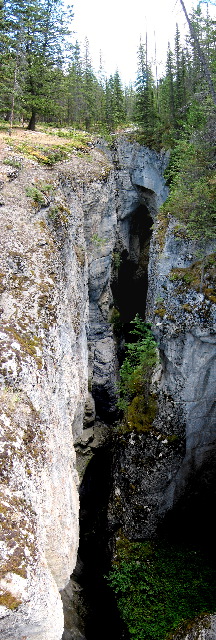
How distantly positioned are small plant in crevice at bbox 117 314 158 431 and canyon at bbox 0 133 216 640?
447 mm

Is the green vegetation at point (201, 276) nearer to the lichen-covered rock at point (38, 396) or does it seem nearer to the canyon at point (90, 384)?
the canyon at point (90, 384)

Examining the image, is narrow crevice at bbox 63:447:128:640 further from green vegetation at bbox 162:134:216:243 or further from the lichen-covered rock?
green vegetation at bbox 162:134:216:243

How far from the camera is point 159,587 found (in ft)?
55.0

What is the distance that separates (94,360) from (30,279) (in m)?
13.0

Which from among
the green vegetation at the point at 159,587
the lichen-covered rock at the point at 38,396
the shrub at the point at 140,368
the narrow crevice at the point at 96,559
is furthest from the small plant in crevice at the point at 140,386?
the green vegetation at the point at 159,587

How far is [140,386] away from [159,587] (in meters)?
8.33

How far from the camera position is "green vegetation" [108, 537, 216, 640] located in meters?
15.8

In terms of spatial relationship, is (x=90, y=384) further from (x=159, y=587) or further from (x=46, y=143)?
(x=46, y=143)

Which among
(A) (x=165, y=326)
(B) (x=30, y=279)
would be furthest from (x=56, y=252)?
(A) (x=165, y=326)

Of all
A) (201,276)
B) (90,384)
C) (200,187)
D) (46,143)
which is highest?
(46,143)

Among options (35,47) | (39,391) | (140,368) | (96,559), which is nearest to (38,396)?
(39,391)

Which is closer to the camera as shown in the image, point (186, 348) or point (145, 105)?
point (186, 348)

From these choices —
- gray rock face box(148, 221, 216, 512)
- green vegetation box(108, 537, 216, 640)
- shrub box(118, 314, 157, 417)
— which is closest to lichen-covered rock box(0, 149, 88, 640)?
shrub box(118, 314, 157, 417)

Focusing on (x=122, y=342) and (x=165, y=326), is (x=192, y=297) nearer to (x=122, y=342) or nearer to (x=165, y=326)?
(x=165, y=326)
